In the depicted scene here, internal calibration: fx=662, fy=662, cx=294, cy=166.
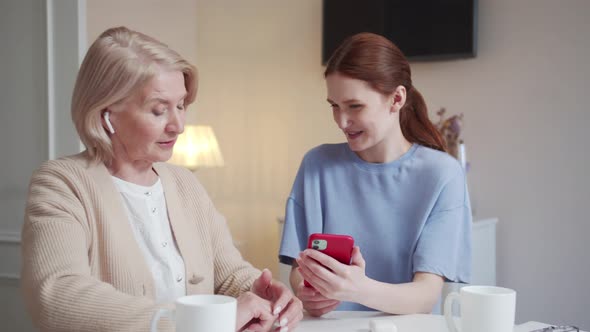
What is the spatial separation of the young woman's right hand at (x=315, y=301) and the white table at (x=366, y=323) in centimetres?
2

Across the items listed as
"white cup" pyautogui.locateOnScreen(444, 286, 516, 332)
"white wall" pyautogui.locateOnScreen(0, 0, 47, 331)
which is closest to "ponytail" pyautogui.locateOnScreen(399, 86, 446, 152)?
"white cup" pyautogui.locateOnScreen(444, 286, 516, 332)

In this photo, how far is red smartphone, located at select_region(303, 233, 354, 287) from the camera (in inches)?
54.3

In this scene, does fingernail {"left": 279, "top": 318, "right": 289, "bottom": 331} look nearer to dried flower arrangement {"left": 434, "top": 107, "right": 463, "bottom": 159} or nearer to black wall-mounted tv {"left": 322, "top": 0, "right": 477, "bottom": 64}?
dried flower arrangement {"left": 434, "top": 107, "right": 463, "bottom": 159}

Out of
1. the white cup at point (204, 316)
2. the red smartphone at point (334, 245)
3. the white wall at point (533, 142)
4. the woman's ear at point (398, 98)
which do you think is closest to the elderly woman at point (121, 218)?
the red smartphone at point (334, 245)

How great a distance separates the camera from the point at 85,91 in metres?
1.39

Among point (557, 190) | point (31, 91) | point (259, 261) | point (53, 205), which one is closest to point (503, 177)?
point (557, 190)

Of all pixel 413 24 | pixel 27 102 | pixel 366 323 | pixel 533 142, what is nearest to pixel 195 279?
pixel 366 323

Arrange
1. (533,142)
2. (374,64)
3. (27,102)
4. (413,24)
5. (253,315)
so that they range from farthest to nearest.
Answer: (413,24)
(533,142)
(27,102)
(374,64)
(253,315)

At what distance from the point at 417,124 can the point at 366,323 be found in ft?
2.44

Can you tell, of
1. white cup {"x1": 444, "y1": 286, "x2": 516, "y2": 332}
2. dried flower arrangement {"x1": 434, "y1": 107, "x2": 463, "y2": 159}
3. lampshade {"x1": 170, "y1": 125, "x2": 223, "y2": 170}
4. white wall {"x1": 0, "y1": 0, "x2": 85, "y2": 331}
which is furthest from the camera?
lampshade {"x1": 170, "y1": 125, "x2": 223, "y2": 170}

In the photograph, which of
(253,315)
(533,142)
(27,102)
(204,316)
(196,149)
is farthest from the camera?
(196,149)

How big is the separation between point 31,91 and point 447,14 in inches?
77.3

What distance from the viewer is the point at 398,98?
181 cm

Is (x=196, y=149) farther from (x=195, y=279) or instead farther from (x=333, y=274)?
(x=333, y=274)
